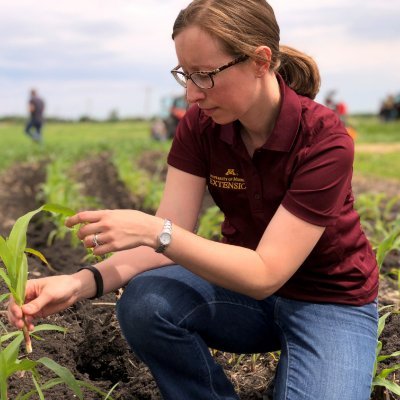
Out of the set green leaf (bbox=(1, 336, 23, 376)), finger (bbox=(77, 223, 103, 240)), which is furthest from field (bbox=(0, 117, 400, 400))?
finger (bbox=(77, 223, 103, 240))

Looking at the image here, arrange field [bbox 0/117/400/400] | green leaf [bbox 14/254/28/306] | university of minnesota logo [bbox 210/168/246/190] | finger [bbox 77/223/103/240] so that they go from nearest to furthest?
finger [bbox 77/223/103/240] < green leaf [bbox 14/254/28/306] < university of minnesota logo [bbox 210/168/246/190] < field [bbox 0/117/400/400]

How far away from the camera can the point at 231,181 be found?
A: 2379 millimetres

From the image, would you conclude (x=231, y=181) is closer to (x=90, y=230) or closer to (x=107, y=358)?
(x=90, y=230)

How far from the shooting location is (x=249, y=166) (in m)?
2.32

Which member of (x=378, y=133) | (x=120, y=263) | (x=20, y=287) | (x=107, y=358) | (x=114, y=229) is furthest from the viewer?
(x=378, y=133)

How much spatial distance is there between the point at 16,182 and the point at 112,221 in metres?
8.63

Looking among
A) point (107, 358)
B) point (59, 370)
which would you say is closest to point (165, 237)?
point (59, 370)

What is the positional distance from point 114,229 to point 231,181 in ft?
1.75

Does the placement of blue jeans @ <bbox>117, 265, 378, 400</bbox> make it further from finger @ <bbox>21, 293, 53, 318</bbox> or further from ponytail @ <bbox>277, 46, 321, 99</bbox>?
ponytail @ <bbox>277, 46, 321, 99</bbox>

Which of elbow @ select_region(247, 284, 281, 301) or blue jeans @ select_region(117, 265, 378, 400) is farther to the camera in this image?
blue jeans @ select_region(117, 265, 378, 400)

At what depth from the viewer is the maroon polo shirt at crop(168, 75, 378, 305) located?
2162 mm

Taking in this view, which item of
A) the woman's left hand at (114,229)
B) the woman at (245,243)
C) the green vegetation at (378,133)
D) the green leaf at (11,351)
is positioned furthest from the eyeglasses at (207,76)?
the green vegetation at (378,133)

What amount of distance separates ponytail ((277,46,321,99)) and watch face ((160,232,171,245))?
679mm

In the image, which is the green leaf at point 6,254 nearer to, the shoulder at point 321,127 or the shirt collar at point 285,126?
the shirt collar at point 285,126
